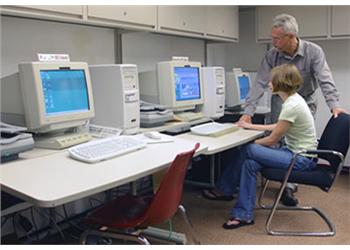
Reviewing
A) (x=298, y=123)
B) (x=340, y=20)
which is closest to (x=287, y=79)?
(x=298, y=123)

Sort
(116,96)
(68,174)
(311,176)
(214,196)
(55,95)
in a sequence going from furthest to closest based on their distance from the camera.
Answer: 1. (214,196)
2. (311,176)
3. (116,96)
4. (55,95)
5. (68,174)

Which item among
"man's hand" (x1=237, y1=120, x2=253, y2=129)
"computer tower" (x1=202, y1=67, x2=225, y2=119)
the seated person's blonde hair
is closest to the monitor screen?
"computer tower" (x1=202, y1=67, x2=225, y2=119)

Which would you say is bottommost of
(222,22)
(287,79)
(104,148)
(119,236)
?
(119,236)

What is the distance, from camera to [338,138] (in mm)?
2549

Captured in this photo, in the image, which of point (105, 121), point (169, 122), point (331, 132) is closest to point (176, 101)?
point (169, 122)

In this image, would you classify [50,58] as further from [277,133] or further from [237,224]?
[237,224]

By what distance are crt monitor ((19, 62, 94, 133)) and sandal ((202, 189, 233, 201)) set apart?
148cm

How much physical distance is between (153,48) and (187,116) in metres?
0.88

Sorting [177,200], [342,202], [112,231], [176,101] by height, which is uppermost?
[176,101]

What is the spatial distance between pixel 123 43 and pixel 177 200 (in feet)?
5.73

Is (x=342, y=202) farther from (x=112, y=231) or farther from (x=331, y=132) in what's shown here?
(x=112, y=231)

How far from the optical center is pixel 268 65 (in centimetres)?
329
